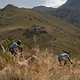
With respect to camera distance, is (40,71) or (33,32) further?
(33,32)

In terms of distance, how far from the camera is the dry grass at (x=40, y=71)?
7.26 meters

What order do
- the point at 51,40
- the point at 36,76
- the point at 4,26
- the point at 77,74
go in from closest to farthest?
the point at 36,76
the point at 77,74
the point at 51,40
the point at 4,26

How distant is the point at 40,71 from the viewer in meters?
7.30

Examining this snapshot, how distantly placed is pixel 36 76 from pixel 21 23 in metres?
170

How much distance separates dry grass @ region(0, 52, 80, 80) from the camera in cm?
726

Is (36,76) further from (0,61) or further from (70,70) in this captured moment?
(0,61)

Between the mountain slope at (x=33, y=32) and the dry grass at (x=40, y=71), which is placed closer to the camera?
the dry grass at (x=40, y=71)

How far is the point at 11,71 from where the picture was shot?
295 inches

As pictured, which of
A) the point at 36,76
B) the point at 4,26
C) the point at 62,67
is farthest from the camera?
the point at 4,26

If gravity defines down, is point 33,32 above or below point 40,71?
below

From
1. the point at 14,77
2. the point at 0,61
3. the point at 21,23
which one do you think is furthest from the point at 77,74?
the point at 21,23

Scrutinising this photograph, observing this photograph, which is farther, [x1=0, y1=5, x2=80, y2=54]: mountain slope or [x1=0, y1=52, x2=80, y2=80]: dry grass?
[x1=0, y1=5, x2=80, y2=54]: mountain slope

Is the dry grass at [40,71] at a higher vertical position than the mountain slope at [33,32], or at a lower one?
higher

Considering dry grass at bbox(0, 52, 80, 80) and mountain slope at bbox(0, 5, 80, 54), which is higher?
dry grass at bbox(0, 52, 80, 80)
